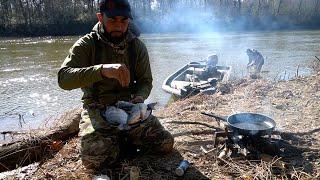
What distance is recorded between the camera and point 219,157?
3.57 meters

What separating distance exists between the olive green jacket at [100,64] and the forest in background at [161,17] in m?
32.1

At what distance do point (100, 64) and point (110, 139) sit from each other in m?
0.72

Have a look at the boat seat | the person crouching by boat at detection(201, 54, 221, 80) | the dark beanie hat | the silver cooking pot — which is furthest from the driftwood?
the person crouching by boat at detection(201, 54, 221, 80)

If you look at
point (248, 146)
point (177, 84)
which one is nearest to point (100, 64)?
point (248, 146)

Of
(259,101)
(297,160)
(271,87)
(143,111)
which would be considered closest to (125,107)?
(143,111)

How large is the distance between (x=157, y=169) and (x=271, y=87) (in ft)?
16.1

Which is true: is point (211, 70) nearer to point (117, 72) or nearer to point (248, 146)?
point (248, 146)

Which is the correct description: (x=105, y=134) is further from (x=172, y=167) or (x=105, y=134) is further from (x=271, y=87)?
(x=271, y=87)

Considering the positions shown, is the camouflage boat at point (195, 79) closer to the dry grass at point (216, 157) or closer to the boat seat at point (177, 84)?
the boat seat at point (177, 84)

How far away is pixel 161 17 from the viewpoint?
40.9 meters

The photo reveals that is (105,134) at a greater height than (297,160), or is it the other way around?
(105,134)

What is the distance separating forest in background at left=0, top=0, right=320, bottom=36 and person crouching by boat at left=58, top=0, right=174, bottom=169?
32.1 m

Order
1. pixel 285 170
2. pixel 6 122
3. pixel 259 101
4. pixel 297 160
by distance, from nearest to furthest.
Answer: pixel 285 170
pixel 297 160
pixel 259 101
pixel 6 122

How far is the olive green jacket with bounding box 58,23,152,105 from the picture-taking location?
10.6ft
